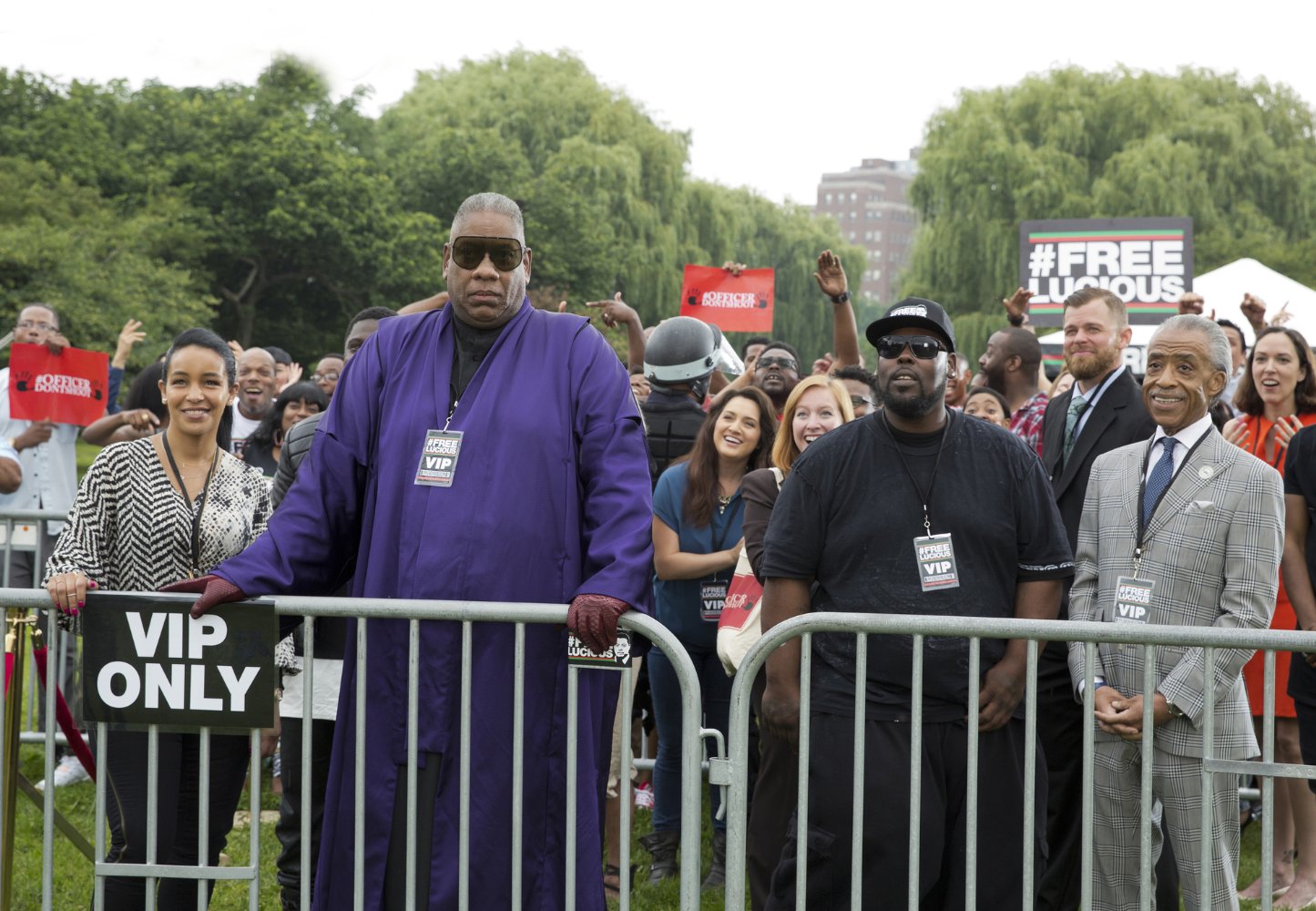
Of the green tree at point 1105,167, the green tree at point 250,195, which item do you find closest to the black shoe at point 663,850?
the green tree at point 1105,167

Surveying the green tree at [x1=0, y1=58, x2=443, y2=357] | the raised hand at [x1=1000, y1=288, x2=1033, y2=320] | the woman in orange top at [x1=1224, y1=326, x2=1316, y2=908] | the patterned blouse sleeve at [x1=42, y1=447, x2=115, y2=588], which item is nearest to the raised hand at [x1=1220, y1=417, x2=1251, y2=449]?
the woman in orange top at [x1=1224, y1=326, x2=1316, y2=908]

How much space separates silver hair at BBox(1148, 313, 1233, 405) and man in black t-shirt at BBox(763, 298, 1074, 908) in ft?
2.84

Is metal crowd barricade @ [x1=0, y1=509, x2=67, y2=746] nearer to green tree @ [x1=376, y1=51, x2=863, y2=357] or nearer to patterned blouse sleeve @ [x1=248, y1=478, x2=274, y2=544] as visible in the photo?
patterned blouse sleeve @ [x1=248, y1=478, x2=274, y2=544]

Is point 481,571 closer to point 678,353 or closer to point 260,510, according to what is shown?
point 260,510

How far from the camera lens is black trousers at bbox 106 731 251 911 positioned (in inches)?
155

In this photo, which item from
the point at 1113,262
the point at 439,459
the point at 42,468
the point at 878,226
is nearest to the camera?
the point at 439,459

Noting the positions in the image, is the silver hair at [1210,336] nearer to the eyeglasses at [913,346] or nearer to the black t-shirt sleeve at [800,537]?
the eyeglasses at [913,346]

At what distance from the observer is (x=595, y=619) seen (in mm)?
3531

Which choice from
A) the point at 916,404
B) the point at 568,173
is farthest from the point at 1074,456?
the point at 568,173

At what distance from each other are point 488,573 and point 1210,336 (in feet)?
7.69

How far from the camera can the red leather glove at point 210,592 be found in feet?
12.0

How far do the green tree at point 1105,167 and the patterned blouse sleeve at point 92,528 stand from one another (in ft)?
103

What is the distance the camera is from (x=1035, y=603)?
388 centimetres

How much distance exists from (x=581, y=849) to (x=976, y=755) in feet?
3.37
